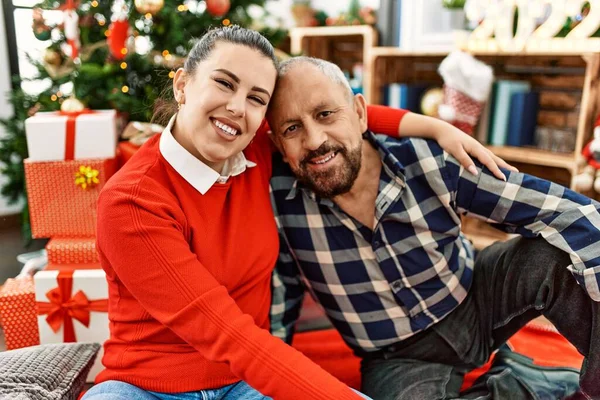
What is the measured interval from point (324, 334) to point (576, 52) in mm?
1608

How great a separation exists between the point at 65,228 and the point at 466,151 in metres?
1.32

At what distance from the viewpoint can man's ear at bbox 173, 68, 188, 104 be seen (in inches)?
46.8

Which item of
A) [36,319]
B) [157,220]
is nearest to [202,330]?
[157,220]

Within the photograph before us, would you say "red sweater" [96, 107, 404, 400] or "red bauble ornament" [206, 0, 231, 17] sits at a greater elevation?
"red bauble ornament" [206, 0, 231, 17]

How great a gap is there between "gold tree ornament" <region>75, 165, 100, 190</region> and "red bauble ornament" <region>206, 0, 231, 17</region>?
91cm

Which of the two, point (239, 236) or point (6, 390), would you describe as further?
point (239, 236)

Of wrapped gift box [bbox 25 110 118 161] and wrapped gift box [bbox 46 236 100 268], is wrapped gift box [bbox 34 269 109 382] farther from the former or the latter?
wrapped gift box [bbox 25 110 118 161]

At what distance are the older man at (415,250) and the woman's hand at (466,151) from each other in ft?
0.07

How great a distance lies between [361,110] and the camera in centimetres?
140

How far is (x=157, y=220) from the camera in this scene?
1027mm

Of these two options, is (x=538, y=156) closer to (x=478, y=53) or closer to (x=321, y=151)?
(x=478, y=53)

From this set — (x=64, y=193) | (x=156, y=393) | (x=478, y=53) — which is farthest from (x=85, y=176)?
(x=478, y=53)

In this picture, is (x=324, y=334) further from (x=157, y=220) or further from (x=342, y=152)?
(x=157, y=220)

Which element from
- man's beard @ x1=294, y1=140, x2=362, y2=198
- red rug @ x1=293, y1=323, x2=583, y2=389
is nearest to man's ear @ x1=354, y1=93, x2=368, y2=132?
man's beard @ x1=294, y1=140, x2=362, y2=198
